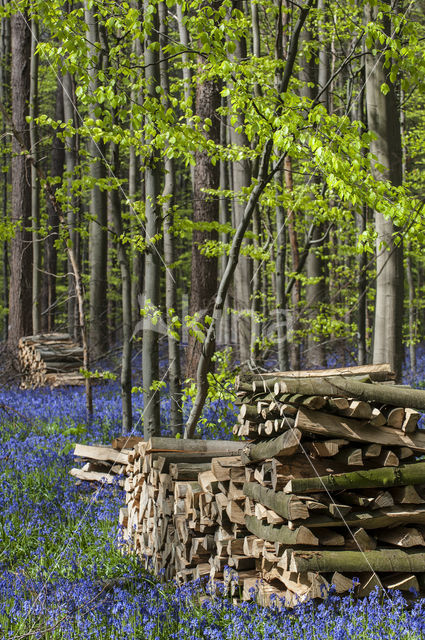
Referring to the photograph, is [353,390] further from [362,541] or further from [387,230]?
[387,230]

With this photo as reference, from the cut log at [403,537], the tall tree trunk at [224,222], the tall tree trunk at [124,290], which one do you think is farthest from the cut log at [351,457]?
the tall tree trunk at [224,222]

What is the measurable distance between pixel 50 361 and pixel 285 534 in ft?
34.7

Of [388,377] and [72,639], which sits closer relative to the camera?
[72,639]

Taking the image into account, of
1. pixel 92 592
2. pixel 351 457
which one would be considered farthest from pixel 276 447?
pixel 92 592

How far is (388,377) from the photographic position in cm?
443

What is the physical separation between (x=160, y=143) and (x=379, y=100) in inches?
115

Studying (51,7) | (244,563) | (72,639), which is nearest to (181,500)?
(244,563)

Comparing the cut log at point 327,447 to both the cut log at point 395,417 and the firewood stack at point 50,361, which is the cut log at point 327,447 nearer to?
the cut log at point 395,417

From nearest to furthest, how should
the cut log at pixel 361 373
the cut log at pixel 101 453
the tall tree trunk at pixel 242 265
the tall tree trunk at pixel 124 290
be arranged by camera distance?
the cut log at pixel 361 373
the cut log at pixel 101 453
the tall tree trunk at pixel 124 290
the tall tree trunk at pixel 242 265

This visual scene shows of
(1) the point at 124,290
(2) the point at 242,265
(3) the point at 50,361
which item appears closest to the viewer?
(1) the point at 124,290

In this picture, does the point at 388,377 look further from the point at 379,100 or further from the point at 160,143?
the point at 379,100

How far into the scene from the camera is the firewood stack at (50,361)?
13.5 meters

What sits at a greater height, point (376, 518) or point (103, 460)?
point (376, 518)

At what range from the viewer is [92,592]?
4.49 m
